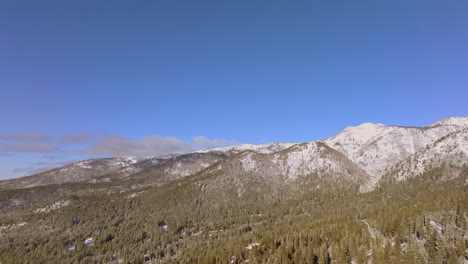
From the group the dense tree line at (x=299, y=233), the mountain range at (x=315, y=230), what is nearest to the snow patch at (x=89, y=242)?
the mountain range at (x=315, y=230)

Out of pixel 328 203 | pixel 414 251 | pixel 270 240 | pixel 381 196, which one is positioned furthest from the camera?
pixel 328 203

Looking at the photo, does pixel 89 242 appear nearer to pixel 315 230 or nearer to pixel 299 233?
pixel 299 233

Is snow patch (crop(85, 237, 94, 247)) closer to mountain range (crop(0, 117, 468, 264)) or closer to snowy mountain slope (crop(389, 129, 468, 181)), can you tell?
mountain range (crop(0, 117, 468, 264))

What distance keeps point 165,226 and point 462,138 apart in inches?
8747

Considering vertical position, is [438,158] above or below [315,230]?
above

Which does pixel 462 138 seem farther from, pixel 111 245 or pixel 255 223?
pixel 111 245

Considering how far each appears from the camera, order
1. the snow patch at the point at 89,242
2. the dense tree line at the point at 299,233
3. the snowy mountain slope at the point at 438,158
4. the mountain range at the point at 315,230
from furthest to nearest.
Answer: the snow patch at the point at 89,242 < the snowy mountain slope at the point at 438,158 < the mountain range at the point at 315,230 < the dense tree line at the point at 299,233

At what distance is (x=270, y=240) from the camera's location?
101812mm

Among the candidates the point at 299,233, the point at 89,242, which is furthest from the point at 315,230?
the point at 89,242

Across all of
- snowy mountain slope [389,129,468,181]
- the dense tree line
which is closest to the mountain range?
the dense tree line

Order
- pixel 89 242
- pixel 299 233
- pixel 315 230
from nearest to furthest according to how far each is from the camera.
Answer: pixel 315 230
pixel 299 233
pixel 89 242

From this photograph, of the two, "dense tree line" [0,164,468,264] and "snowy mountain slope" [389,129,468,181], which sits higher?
"snowy mountain slope" [389,129,468,181]

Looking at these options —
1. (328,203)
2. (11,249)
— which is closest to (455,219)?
(328,203)

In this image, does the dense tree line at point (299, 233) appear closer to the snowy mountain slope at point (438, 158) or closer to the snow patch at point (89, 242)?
the snow patch at point (89, 242)
